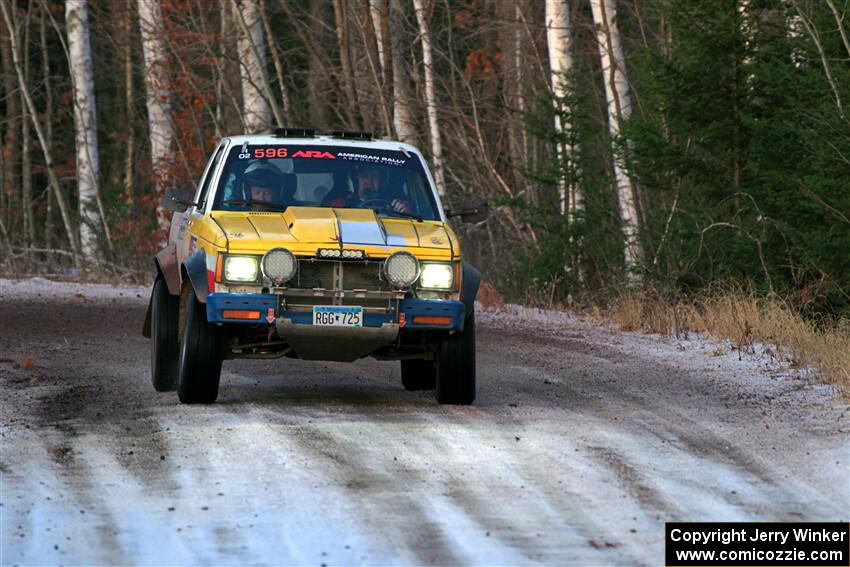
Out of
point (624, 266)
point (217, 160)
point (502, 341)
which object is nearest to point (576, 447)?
point (217, 160)

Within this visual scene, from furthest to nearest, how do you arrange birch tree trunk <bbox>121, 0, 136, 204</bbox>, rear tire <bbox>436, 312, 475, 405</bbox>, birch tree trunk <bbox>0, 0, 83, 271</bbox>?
birch tree trunk <bbox>121, 0, 136, 204</bbox> < birch tree trunk <bbox>0, 0, 83, 271</bbox> < rear tire <bbox>436, 312, 475, 405</bbox>

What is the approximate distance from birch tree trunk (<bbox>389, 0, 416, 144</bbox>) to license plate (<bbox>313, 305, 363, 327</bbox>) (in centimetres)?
1756

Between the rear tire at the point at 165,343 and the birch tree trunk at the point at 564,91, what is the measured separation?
32.1 ft

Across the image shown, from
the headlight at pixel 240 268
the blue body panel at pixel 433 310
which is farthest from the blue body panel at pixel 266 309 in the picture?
the headlight at pixel 240 268

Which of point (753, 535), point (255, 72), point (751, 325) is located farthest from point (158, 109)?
point (753, 535)

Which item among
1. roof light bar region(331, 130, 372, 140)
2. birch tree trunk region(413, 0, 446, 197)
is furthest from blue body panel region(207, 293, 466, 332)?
birch tree trunk region(413, 0, 446, 197)

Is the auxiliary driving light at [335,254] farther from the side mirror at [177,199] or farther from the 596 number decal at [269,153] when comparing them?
the side mirror at [177,199]

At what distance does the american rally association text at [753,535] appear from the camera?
24.3ft

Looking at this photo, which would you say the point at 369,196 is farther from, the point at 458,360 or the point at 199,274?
the point at 199,274

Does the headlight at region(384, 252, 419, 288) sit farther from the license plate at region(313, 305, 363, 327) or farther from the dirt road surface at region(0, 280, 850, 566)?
the dirt road surface at region(0, 280, 850, 566)

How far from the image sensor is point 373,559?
275 inches

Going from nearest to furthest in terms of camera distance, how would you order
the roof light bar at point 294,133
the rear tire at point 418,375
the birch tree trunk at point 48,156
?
1. the roof light bar at point 294,133
2. the rear tire at point 418,375
3. the birch tree trunk at point 48,156

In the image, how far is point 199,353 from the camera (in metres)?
10.9

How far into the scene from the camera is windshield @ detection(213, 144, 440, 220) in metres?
11.9
